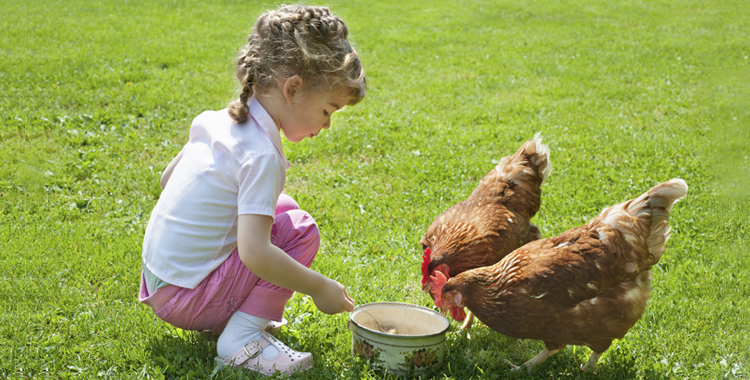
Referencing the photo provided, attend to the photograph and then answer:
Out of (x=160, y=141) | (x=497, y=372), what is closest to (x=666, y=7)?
(x=160, y=141)

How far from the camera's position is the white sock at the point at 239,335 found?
2.69 meters

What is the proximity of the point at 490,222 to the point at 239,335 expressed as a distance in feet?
5.17

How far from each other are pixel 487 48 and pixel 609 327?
31.9 feet

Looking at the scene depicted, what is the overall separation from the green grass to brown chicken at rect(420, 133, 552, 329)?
0.44 meters

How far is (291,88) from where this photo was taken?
2.54 meters

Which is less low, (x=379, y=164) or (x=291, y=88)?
(x=291, y=88)

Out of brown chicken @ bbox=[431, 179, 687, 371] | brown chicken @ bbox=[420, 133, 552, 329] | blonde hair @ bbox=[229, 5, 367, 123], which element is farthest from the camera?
brown chicken @ bbox=[420, 133, 552, 329]

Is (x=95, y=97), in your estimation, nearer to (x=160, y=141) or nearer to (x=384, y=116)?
(x=160, y=141)

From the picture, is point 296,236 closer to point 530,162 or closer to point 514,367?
point 514,367

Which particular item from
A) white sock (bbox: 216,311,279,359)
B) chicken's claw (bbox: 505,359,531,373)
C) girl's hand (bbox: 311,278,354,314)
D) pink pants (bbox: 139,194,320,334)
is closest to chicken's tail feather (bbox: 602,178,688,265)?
chicken's claw (bbox: 505,359,531,373)

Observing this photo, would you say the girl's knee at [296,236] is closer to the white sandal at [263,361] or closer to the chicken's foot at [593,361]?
the white sandal at [263,361]

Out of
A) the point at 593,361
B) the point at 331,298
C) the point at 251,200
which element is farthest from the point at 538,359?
the point at 251,200

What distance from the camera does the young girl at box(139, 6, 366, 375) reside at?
2.42m

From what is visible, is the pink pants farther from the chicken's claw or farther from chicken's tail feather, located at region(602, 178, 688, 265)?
chicken's tail feather, located at region(602, 178, 688, 265)
